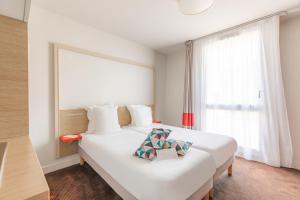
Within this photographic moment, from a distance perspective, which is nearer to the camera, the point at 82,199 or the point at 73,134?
the point at 82,199

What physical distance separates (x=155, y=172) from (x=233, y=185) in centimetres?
137

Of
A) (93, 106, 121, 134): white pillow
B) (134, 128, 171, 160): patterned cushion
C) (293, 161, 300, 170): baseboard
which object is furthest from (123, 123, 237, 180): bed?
(293, 161, 300, 170): baseboard

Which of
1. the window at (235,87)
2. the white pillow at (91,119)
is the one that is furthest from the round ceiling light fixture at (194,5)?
the white pillow at (91,119)

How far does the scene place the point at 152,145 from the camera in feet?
4.62

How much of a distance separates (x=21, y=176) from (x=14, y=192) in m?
0.12

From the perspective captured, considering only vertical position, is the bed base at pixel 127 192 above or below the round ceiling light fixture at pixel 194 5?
below

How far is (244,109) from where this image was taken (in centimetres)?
259

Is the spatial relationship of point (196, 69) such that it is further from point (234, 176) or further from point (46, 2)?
point (46, 2)

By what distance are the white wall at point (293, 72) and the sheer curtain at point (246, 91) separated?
0.20 m

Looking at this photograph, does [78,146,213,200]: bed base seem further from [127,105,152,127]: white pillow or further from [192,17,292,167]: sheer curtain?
[192,17,292,167]: sheer curtain

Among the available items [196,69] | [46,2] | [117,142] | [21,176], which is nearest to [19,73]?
[21,176]

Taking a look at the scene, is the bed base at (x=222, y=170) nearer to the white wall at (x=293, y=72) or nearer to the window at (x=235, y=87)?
the window at (x=235, y=87)

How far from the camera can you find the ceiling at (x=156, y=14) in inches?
76.3

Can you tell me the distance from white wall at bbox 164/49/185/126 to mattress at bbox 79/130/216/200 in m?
2.34
